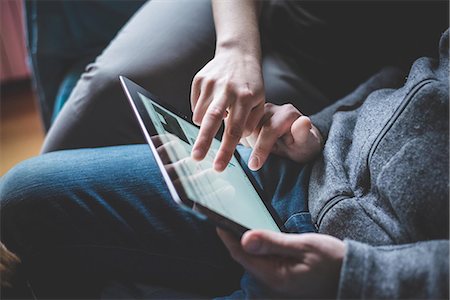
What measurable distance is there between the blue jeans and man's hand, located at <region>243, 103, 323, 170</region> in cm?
3

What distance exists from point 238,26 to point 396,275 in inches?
16.8

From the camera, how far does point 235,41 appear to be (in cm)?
67

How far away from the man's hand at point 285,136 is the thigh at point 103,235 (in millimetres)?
123

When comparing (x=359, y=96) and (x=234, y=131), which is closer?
(x=234, y=131)

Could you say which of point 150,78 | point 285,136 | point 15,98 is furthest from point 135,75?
point 15,98

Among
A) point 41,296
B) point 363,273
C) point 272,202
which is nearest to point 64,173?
point 41,296

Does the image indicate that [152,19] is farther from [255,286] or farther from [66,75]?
[255,286]

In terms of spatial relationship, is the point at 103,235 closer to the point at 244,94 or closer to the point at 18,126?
the point at 244,94

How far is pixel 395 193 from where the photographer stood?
1.60 feet

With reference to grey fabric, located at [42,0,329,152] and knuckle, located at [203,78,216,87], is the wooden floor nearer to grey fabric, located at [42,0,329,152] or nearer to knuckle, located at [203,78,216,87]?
grey fabric, located at [42,0,329,152]

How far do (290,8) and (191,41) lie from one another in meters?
0.19

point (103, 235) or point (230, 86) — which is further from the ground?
point (230, 86)

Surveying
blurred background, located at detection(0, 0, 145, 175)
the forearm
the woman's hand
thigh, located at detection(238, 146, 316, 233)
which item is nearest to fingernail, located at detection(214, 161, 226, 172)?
the woman's hand

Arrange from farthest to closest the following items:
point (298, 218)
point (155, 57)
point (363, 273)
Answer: point (155, 57)
point (298, 218)
point (363, 273)
